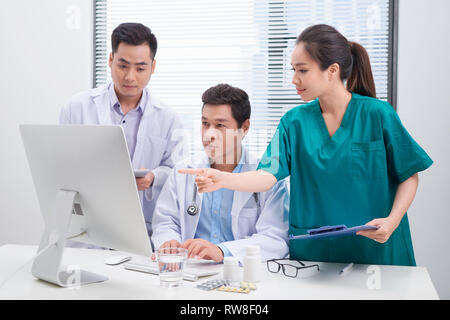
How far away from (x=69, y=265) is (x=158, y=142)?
30.8 inches

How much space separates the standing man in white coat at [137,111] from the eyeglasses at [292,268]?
73 cm

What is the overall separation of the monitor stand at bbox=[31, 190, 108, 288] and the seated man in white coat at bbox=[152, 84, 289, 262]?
36cm

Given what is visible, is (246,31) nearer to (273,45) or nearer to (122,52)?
(273,45)

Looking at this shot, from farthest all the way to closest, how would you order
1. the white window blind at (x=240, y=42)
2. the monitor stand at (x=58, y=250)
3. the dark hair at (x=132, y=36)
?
1. the white window blind at (x=240, y=42)
2. the dark hair at (x=132, y=36)
3. the monitor stand at (x=58, y=250)

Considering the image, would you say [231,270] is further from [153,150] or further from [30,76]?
[30,76]

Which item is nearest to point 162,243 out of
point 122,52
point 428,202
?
→ point 122,52

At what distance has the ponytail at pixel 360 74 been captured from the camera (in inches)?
65.6

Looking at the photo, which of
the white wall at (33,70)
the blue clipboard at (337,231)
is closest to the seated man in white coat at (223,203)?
the blue clipboard at (337,231)

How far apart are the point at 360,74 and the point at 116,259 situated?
3.73 feet

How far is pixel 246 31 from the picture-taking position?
3131mm

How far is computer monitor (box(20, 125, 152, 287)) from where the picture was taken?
1179mm

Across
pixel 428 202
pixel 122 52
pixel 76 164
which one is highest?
pixel 122 52

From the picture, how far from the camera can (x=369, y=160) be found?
157cm

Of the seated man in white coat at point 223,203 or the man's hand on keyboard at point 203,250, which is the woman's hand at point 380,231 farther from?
the man's hand on keyboard at point 203,250
